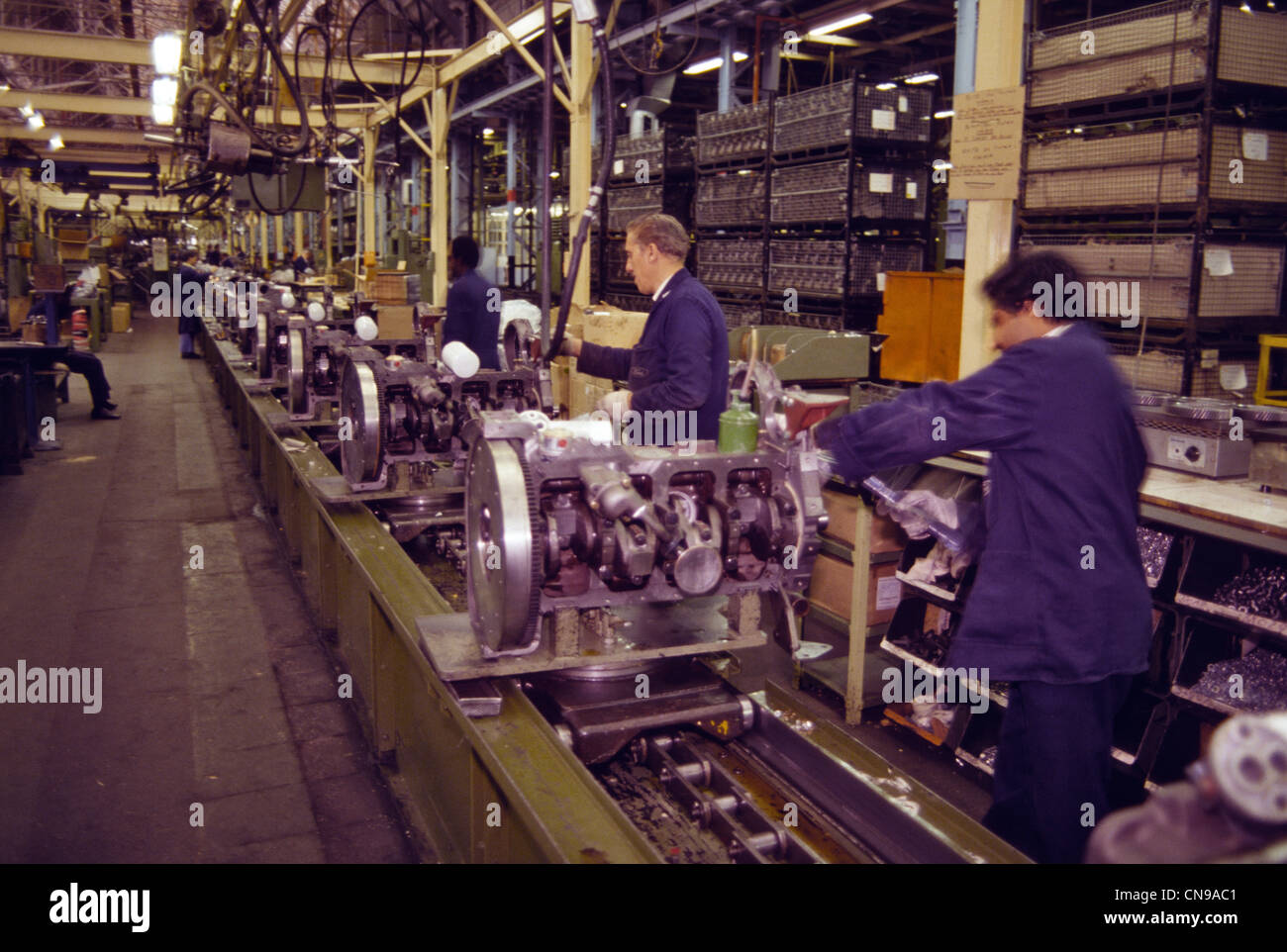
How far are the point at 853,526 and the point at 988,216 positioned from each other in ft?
4.44

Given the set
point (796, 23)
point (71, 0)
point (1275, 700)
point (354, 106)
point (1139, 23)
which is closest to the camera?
point (1275, 700)

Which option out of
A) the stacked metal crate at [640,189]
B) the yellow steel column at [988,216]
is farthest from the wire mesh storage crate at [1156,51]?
the stacked metal crate at [640,189]

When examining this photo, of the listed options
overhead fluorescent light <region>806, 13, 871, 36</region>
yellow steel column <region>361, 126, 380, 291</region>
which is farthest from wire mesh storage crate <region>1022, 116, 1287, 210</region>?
A: yellow steel column <region>361, 126, 380, 291</region>

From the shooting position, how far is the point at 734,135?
8406 millimetres

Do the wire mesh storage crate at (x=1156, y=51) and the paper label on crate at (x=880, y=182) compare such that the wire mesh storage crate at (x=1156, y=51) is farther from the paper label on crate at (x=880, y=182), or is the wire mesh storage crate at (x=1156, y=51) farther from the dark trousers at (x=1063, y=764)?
the dark trousers at (x=1063, y=764)

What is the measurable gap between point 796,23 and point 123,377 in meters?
10.4

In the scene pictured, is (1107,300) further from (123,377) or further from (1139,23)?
(123,377)

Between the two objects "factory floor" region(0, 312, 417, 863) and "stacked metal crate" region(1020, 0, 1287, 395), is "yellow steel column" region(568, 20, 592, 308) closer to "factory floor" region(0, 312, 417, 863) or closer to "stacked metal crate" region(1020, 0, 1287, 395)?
"factory floor" region(0, 312, 417, 863)

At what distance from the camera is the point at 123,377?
14461 millimetres

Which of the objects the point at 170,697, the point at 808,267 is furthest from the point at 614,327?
the point at 170,697

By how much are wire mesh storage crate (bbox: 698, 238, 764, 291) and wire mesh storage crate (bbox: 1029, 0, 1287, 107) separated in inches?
142

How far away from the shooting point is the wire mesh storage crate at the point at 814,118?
23.0ft

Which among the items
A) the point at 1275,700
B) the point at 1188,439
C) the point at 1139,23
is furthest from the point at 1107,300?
the point at 1275,700

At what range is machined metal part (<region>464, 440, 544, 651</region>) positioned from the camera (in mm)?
2076
